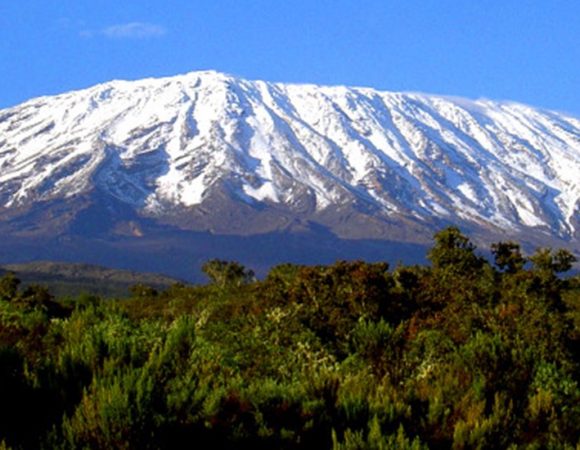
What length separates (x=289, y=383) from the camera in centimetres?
1284

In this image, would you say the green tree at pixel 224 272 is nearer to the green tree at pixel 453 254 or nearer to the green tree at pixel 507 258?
the green tree at pixel 507 258

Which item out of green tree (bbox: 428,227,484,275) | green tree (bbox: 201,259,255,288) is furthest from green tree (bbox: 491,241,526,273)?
green tree (bbox: 201,259,255,288)

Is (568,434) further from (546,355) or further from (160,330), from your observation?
(160,330)

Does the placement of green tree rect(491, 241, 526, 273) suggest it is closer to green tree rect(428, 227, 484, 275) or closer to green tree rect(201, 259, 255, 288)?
green tree rect(428, 227, 484, 275)

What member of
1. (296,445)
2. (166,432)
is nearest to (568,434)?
(296,445)

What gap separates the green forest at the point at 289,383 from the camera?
28.8 ft

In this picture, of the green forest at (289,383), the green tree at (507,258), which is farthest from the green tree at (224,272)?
the green forest at (289,383)

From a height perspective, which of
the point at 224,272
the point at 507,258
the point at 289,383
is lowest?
the point at 224,272

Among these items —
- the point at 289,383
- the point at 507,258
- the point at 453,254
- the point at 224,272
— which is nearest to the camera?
the point at 289,383

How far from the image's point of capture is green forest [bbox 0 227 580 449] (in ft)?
28.8

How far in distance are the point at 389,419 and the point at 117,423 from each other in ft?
10.2

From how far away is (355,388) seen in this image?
10930 mm

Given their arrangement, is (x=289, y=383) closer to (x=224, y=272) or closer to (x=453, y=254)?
(x=453, y=254)

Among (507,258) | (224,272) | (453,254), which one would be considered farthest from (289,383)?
(224,272)
